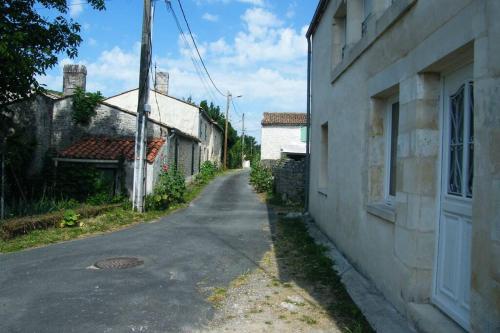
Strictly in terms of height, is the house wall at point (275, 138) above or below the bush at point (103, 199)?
above

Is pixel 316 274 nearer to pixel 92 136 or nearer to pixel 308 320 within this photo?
pixel 308 320

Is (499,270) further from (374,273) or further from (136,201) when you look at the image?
(136,201)

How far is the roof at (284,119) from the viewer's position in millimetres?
37906

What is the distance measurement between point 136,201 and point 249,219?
11.6 feet

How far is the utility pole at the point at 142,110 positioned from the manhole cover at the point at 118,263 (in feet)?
20.3

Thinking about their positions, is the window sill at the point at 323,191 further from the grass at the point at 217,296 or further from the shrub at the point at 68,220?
the shrub at the point at 68,220

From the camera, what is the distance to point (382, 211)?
5.09m

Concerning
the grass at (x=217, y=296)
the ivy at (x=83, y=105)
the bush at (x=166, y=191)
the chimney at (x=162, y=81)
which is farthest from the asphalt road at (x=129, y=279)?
the chimney at (x=162, y=81)

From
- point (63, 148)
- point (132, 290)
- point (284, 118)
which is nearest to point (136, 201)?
point (63, 148)

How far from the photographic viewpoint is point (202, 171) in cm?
2969

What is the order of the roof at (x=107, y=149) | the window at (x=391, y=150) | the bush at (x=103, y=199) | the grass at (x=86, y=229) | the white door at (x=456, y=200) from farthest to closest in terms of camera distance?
1. the roof at (x=107, y=149)
2. the bush at (x=103, y=199)
3. the grass at (x=86, y=229)
4. the window at (x=391, y=150)
5. the white door at (x=456, y=200)

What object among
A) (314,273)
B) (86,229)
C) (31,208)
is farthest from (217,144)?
(314,273)

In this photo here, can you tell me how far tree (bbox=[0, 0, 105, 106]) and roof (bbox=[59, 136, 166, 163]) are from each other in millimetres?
5235

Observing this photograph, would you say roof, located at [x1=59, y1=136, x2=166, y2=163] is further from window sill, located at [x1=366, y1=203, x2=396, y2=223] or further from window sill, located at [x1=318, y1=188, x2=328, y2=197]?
window sill, located at [x1=366, y1=203, x2=396, y2=223]
